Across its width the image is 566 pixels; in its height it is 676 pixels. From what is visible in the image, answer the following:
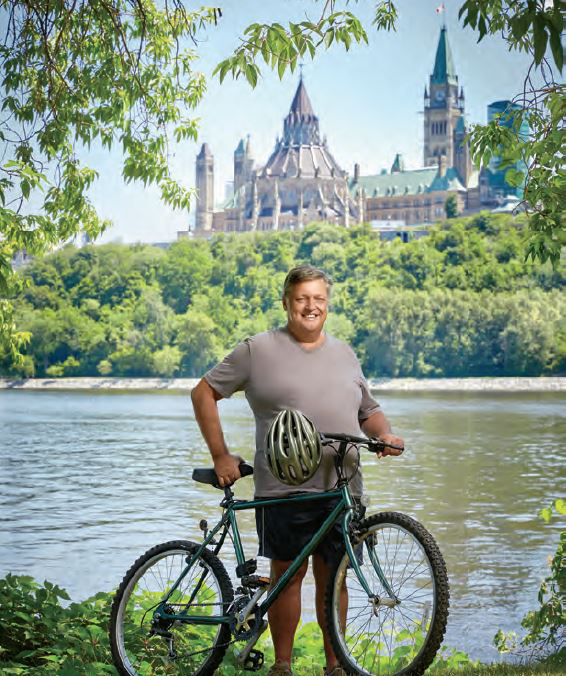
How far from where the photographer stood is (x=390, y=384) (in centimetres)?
5594

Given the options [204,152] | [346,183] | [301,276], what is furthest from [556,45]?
[204,152]

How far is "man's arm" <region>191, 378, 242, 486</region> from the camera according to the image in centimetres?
319

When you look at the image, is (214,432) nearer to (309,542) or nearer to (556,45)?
(309,542)

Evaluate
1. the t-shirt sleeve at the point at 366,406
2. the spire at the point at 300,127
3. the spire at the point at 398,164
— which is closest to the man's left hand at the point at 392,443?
the t-shirt sleeve at the point at 366,406

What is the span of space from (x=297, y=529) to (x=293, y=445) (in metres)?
0.32

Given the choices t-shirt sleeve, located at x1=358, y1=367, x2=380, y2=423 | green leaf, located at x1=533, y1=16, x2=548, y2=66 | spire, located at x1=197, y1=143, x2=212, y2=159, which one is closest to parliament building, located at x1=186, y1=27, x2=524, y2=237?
spire, located at x1=197, y1=143, x2=212, y2=159

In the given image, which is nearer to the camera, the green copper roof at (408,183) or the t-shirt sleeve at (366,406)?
the t-shirt sleeve at (366,406)

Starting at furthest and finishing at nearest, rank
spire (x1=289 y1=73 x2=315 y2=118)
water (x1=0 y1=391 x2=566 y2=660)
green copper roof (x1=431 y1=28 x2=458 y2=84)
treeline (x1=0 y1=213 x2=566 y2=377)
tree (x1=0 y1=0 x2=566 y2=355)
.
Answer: green copper roof (x1=431 y1=28 x2=458 y2=84) → spire (x1=289 y1=73 x2=315 y2=118) → treeline (x1=0 y1=213 x2=566 y2=377) → water (x1=0 y1=391 x2=566 y2=660) → tree (x1=0 y1=0 x2=566 y2=355)

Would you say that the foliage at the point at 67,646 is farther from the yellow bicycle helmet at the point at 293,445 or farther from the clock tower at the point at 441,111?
the clock tower at the point at 441,111

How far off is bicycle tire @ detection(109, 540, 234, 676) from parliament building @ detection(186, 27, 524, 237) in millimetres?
106404

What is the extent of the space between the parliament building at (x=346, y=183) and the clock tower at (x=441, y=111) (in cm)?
10

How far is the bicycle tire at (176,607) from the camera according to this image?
324 cm

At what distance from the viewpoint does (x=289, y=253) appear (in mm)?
75375

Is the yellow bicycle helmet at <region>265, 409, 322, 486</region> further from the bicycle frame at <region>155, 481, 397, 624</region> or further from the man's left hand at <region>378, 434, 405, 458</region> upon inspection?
the man's left hand at <region>378, 434, 405, 458</region>
